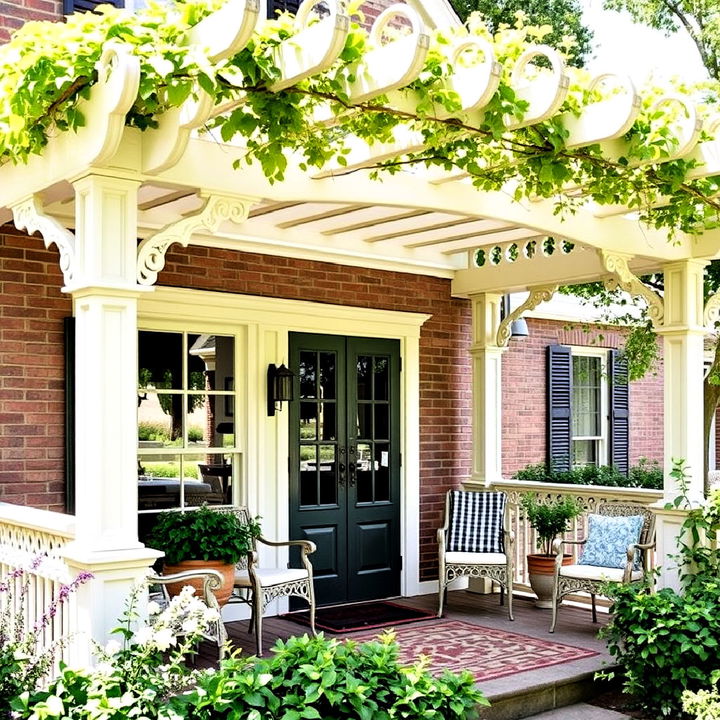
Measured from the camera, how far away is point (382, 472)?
26.1 ft

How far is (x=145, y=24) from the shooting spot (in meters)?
3.78

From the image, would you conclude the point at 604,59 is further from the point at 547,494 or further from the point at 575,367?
the point at 547,494

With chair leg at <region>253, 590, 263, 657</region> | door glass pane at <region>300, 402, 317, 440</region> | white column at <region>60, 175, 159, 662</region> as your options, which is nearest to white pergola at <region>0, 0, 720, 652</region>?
white column at <region>60, 175, 159, 662</region>

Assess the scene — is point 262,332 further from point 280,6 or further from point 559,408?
point 559,408

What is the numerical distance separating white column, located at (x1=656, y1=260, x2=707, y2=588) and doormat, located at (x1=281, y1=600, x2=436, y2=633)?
6.21 feet

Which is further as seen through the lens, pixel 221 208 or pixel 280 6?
pixel 280 6

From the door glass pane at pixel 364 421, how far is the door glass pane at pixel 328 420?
9.5 inches

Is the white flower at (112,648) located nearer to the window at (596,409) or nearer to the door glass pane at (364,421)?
the door glass pane at (364,421)

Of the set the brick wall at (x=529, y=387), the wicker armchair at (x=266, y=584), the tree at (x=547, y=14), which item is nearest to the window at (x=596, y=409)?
the brick wall at (x=529, y=387)

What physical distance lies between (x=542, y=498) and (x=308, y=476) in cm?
197

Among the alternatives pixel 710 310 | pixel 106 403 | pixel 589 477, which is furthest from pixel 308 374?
pixel 106 403

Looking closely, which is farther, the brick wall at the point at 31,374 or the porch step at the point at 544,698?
the brick wall at the point at 31,374

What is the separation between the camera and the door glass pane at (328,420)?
759 cm

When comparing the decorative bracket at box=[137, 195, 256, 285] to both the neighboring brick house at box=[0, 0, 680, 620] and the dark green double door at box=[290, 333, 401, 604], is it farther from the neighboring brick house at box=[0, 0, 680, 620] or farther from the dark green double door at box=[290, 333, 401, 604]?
the dark green double door at box=[290, 333, 401, 604]
